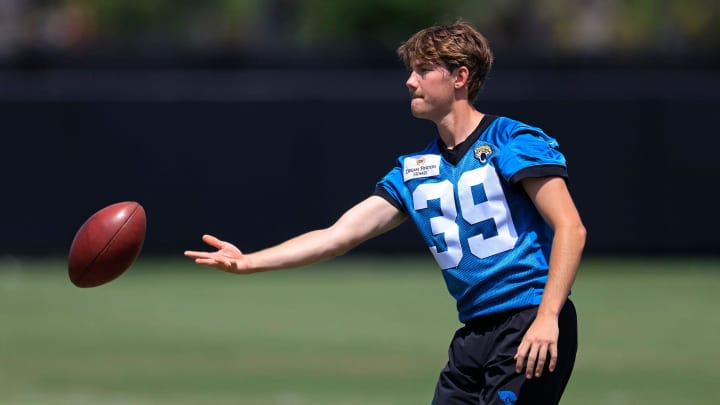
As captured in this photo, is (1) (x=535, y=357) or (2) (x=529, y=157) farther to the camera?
(2) (x=529, y=157)

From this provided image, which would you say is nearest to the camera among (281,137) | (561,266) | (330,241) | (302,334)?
(561,266)

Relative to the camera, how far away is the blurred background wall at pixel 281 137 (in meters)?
17.9

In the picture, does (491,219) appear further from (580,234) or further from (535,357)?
(535,357)

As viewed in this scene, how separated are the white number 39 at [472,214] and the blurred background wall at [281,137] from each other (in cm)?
1249

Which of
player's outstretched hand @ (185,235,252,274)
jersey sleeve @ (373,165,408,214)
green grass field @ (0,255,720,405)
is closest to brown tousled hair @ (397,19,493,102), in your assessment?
jersey sleeve @ (373,165,408,214)

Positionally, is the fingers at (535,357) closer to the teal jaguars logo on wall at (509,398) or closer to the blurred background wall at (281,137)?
the teal jaguars logo on wall at (509,398)

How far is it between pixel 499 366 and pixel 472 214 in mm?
611

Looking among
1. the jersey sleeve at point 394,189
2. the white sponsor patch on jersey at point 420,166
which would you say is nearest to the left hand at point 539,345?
the white sponsor patch on jersey at point 420,166

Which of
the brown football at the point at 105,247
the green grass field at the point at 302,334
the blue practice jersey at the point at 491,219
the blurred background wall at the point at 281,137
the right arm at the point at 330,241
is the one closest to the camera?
the blue practice jersey at the point at 491,219

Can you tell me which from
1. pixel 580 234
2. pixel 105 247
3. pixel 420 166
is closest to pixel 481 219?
pixel 420 166

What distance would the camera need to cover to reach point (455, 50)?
521 cm

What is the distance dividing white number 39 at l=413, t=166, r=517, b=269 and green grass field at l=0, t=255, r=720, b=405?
3481 millimetres

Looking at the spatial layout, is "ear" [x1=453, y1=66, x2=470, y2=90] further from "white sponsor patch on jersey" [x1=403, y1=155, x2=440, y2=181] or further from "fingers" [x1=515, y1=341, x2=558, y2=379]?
"fingers" [x1=515, y1=341, x2=558, y2=379]

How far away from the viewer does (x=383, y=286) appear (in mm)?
15898
